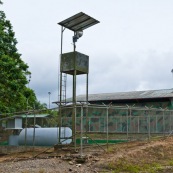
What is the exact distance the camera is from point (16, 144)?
18.3 m

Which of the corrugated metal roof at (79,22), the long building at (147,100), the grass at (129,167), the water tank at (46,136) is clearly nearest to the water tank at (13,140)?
the water tank at (46,136)

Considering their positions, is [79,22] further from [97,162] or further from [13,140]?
[13,140]

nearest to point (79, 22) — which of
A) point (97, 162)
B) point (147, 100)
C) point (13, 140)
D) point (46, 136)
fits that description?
point (46, 136)

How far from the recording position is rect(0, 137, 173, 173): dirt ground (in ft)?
36.7

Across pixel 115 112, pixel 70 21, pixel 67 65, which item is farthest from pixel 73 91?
pixel 115 112

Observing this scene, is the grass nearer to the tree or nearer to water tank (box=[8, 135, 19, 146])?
water tank (box=[8, 135, 19, 146])

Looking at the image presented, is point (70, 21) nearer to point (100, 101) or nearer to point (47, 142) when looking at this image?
point (47, 142)

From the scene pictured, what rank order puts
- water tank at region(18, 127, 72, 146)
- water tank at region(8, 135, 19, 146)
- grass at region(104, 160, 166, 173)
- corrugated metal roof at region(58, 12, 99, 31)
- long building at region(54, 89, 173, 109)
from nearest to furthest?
1. grass at region(104, 160, 166, 173)
2. corrugated metal roof at region(58, 12, 99, 31)
3. water tank at region(18, 127, 72, 146)
4. water tank at region(8, 135, 19, 146)
5. long building at region(54, 89, 173, 109)

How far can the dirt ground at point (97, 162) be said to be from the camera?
11.2 metres

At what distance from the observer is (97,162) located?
11852 millimetres

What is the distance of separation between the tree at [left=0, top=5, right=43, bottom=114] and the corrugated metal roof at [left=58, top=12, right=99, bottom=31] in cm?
730

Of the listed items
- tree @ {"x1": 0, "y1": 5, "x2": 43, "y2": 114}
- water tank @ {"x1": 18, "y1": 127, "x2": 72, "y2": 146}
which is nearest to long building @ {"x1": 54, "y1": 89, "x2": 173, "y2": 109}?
tree @ {"x1": 0, "y1": 5, "x2": 43, "y2": 114}

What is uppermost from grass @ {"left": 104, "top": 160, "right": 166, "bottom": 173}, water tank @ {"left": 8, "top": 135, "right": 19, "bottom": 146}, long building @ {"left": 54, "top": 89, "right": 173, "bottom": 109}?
long building @ {"left": 54, "top": 89, "right": 173, "bottom": 109}

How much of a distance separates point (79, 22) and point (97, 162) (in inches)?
253
